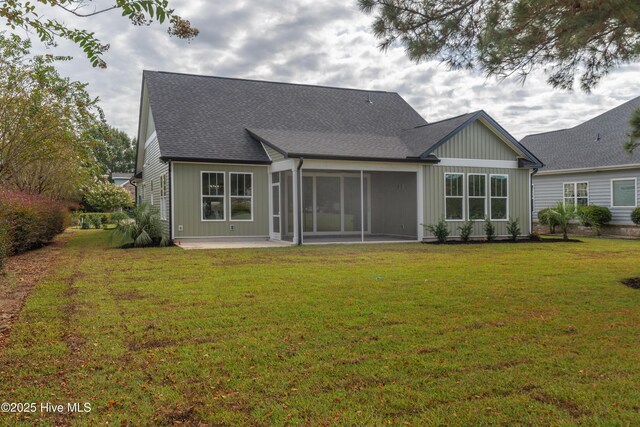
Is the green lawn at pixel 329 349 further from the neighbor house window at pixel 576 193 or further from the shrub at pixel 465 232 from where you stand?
the neighbor house window at pixel 576 193

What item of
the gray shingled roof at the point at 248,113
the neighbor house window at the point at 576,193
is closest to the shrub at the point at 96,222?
the gray shingled roof at the point at 248,113

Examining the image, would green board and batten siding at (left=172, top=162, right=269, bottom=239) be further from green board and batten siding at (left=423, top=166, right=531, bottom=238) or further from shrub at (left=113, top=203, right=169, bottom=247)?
green board and batten siding at (left=423, top=166, right=531, bottom=238)

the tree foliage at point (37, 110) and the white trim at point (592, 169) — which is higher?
the tree foliage at point (37, 110)

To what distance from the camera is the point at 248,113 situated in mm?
19234

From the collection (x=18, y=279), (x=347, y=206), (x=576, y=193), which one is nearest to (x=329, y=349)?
(x=18, y=279)

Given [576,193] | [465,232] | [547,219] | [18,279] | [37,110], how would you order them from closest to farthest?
1. [18,279]
2. [37,110]
3. [465,232]
4. [547,219]
5. [576,193]

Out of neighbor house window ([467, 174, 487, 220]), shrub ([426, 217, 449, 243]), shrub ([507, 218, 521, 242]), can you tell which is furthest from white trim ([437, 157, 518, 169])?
shrub ([426, 217, 449, 243])

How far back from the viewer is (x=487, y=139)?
57.4 feet

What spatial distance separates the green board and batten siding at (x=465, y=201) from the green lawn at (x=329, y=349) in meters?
8.15

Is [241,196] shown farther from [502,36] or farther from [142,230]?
[502,36]

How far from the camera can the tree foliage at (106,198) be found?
118 ft

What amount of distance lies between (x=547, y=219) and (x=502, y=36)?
17225 millimetres

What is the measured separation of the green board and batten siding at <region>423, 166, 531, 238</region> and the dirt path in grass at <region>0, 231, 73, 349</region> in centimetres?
1128

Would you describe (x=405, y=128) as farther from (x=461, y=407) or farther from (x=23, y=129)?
(x=461, y=407)
